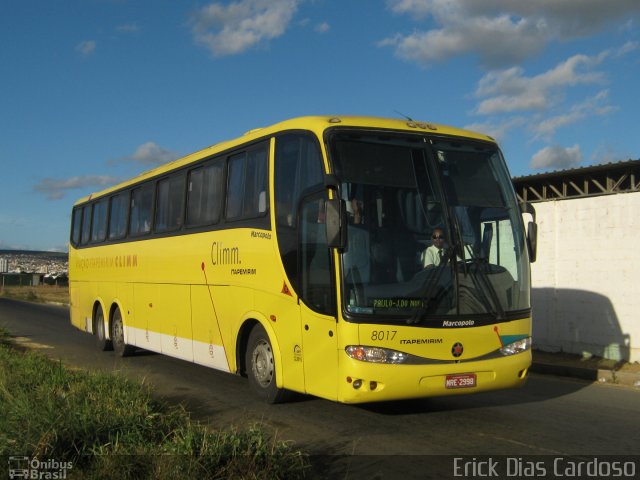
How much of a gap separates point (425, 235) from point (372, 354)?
56.0 inches

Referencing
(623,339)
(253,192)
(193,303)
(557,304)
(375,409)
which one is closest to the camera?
(375,409)

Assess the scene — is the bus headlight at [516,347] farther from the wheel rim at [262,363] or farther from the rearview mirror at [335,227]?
the wheel rim at [262,363]

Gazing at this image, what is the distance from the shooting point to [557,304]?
14.1m

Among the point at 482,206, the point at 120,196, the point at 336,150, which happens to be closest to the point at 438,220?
the point at 482,206

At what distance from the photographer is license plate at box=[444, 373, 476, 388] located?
23.3 feet

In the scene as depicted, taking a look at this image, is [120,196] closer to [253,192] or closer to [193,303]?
[193,303]

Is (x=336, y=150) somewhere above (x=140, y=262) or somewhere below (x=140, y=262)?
above

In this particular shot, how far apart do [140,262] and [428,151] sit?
716 centimetres

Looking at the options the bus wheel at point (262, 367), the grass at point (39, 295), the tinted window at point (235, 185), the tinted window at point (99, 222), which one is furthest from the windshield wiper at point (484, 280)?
the grass at point (39, 295)

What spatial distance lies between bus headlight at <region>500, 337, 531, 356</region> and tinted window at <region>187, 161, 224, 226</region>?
4536 mm

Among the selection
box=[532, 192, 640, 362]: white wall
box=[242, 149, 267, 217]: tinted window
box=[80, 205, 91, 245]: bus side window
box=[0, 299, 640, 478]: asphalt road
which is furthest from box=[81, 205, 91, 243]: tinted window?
box=[532, 192, 640, 362]: white wall

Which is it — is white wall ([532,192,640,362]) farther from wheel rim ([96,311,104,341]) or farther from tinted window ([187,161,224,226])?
wheel rim ([96,311,104,341])

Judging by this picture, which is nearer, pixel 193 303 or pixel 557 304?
pixel 193 303

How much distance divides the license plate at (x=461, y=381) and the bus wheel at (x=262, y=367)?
2.19m
